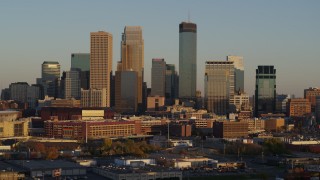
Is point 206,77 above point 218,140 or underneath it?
above

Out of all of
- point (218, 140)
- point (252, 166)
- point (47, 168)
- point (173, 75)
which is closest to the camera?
point (47, 168)

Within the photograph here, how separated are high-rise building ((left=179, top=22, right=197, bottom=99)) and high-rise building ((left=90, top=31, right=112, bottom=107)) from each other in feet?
103

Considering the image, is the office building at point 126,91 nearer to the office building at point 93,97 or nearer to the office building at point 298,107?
the office building at point 93,97

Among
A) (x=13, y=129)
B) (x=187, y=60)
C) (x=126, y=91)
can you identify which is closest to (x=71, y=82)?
(x=126, y=91)

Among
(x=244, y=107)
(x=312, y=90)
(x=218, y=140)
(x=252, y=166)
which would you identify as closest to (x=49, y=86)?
(x=244, y=107)

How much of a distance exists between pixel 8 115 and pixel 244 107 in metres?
67.1

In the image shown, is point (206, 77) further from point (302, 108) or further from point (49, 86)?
point (49, 86)

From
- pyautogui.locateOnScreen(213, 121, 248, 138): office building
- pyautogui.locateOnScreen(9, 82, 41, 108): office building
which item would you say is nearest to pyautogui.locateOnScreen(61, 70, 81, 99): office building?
pyautogui.locateOnScreen(9, 82, 41, 108): office building

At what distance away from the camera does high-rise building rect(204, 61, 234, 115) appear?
154 m

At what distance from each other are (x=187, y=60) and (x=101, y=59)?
35.8m

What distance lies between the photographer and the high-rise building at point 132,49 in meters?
166

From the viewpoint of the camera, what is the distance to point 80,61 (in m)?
183

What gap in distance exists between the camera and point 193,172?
52.3 m

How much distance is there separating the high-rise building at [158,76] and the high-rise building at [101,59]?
23.8 metres
